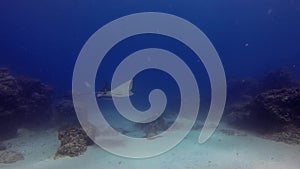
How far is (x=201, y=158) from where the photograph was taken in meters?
7.74

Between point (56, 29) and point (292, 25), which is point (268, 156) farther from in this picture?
point (292, 25)

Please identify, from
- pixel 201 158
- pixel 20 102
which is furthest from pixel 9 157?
pixel 201 158

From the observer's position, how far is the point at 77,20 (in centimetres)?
9206

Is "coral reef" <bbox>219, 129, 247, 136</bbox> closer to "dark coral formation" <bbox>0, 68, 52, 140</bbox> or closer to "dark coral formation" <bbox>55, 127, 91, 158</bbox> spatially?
"dark coral formation" <bbox>55, 127, 91, 158</bbox>

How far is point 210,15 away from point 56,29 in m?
76.7

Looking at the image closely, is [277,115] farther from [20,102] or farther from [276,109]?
[20,102]

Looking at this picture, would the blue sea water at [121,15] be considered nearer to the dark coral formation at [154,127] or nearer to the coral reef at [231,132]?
the dark coral formation at [154,127]

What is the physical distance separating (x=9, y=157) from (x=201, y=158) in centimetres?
616

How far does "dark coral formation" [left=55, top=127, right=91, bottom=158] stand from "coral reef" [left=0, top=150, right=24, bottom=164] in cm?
149

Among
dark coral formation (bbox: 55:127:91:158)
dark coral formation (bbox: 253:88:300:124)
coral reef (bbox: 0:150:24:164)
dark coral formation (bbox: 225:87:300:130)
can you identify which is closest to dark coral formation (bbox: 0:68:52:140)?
coral reef (bbox: 0:150:24:164)

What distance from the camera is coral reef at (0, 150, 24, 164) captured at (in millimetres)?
8932

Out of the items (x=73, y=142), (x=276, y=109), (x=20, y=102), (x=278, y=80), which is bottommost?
(x=73, y=142)

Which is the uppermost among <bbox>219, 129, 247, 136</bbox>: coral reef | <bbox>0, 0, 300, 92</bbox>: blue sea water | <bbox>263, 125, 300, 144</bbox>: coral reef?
<bbox>0, 0, 300, 92</bbox>: blue sea water

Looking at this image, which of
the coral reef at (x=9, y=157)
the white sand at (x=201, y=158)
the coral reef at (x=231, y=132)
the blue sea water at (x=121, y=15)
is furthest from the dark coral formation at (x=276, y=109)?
the blue sea water at (x=121, y=15)
